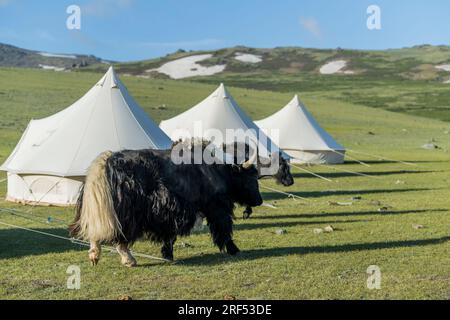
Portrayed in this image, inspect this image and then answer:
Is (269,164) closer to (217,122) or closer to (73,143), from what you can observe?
(217,122)

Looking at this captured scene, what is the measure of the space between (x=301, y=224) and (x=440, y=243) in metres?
3.56

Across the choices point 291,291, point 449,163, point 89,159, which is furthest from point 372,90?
point 291,291

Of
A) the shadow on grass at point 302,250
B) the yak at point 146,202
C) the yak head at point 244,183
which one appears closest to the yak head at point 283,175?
the shadow on grass at point 302,250

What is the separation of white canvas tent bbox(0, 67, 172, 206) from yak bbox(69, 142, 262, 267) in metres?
7.34

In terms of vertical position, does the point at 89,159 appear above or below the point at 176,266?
above

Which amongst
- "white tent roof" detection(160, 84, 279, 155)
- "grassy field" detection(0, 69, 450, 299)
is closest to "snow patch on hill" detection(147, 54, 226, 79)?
"white tent roof" detection(160, 84, 279, 155)

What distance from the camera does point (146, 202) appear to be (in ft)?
35.9

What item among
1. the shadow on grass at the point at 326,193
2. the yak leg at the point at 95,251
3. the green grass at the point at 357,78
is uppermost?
the green grass at the point at 357,78

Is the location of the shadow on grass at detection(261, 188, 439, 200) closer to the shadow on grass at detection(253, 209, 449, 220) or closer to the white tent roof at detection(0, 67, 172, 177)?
the shadow on grass at detection(253, 209, 449, 220)

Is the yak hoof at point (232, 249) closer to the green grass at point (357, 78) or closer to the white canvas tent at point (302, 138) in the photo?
the white canvas tent at point (302, 138)

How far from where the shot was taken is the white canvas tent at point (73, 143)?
1867 cm

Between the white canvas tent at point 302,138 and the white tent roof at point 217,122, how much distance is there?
5699 millimetres
